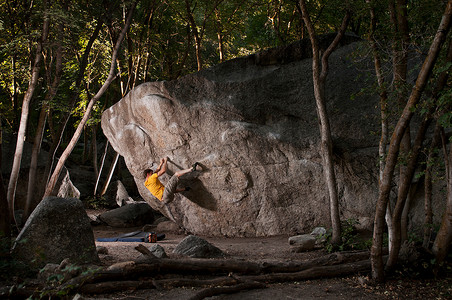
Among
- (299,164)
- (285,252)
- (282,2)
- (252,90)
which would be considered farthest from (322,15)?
(285,252)

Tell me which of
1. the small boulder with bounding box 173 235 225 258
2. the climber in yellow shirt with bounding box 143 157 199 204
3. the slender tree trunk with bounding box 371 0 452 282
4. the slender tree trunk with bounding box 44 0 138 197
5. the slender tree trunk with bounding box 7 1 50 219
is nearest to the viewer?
the slender tree trunk with bounding box 371 0 452 282

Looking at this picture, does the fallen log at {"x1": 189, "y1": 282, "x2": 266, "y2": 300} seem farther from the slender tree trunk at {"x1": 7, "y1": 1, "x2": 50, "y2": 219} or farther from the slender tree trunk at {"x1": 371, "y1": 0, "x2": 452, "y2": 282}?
the slender tree trunk at {"x1": 7, "y1": 1, "x2": 50, "y2": 219}

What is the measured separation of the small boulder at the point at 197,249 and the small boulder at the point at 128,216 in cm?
660

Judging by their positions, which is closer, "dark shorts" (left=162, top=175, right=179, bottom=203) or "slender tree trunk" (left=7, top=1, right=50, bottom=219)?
"dark shorts" (left=162, top=175, right=179, bottom=203)

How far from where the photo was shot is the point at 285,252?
283 inches

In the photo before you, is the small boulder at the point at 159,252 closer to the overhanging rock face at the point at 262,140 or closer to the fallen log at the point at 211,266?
the fallen log at the point at 211,266

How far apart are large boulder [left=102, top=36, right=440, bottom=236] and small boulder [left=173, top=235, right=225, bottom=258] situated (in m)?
2.77

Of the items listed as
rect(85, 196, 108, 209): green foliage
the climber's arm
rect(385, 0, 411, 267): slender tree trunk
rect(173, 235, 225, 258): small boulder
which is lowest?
rect(173, 235, 225, 258): small boulder

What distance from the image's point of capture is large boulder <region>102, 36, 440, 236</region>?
8.34 m

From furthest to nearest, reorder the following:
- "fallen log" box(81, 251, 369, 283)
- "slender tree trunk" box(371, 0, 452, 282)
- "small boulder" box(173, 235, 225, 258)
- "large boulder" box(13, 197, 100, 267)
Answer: "small boulder" box(173, 235, 225, 258)
"large boulder" box(13, 197, 100, 267)
"fallen log" box(81, 251, 369, 283)
"slender tree trunk" box(371, 0, 452, 282)

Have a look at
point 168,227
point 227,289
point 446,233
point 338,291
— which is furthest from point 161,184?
point 446,233

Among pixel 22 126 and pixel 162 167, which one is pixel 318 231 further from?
pixel 22 126

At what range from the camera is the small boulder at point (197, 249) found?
6.41 metres

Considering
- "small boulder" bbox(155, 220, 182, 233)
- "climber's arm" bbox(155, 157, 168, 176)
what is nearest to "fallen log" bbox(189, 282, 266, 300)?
"climber's arm" bbox(155, 157, 168, 176)
